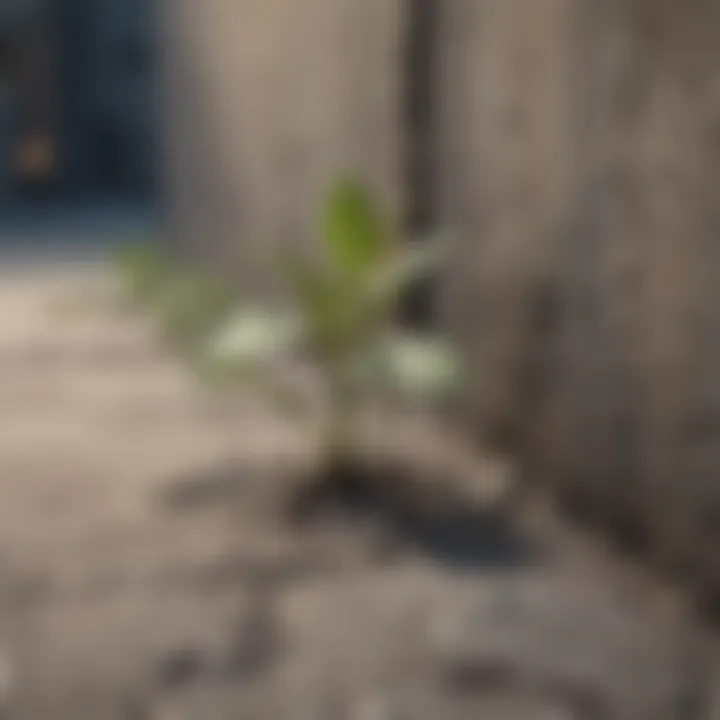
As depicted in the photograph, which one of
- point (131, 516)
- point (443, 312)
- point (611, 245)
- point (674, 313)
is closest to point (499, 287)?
point (443, 312)

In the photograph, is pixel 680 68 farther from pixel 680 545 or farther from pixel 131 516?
pixel 131 516

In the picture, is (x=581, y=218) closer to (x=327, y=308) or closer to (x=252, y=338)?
(x=327, y=308)

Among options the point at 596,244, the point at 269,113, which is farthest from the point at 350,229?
the point at 269,113

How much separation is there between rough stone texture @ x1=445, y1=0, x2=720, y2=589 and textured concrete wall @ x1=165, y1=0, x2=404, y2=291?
14.2 inches

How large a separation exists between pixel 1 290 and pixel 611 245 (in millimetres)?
2904

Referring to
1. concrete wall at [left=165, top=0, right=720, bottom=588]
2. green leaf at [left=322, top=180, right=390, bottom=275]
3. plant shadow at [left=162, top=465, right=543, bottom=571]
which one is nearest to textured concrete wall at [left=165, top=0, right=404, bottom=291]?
concrete wall at [left=165, top=0, right=720, bottom=588]

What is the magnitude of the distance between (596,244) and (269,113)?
1818 millimetres

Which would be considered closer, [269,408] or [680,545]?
[680,545]

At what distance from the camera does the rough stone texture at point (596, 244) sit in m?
1.90

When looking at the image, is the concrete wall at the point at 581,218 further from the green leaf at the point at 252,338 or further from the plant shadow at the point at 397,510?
the green leaf at the point at 252,338

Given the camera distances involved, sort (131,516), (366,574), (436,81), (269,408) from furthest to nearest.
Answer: (269,408) < (436,81) < (131,516) < (366,574)

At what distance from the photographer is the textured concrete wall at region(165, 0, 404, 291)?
9.84 feet

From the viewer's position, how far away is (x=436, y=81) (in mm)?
2705

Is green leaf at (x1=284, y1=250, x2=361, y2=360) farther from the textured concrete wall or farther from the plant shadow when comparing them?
the textured concrete wall
